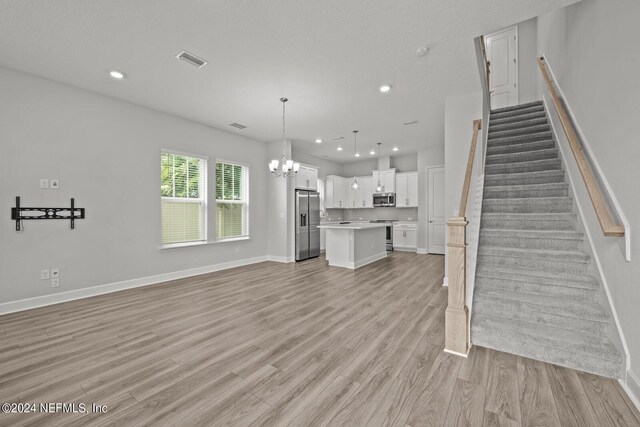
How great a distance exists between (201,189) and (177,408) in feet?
14.5

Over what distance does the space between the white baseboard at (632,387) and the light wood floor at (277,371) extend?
6cm

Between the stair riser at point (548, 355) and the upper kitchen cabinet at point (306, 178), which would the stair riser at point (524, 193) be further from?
the upper kitchen cabinet at point (306, 178)

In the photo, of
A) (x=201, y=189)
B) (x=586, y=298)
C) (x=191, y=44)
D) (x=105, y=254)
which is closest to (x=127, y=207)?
(x=105, y=254)

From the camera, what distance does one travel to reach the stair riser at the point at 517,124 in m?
4.39

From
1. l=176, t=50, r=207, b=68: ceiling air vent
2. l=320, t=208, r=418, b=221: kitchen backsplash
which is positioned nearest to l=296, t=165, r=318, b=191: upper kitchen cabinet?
l=320, t=208, r=418, b=221: kitchen backsplash

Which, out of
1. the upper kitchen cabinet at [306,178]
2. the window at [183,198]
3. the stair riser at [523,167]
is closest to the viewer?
the stair riser at [523,167]

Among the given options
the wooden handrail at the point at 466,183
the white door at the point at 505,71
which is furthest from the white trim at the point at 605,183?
the white door at the point at 505,71

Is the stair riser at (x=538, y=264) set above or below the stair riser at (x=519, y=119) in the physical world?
below

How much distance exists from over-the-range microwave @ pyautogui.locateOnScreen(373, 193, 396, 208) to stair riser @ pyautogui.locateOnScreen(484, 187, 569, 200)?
468 cm

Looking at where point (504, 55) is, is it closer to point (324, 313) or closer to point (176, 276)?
point (324, 313)

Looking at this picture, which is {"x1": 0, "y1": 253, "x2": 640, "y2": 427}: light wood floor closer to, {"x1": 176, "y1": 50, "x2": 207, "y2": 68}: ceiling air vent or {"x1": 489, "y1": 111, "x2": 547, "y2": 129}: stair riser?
{"x1": 176, "y1": 50, "x2": 207, "y2": 68}: ceiling air vent

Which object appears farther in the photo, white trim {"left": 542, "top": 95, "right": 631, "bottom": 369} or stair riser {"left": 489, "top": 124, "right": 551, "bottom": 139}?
stair riser {"left": 489, "top": 124, "right": 551, "bottom": 139}

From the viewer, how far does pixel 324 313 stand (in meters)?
3.14

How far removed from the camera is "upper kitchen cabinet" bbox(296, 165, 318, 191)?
271 inches
